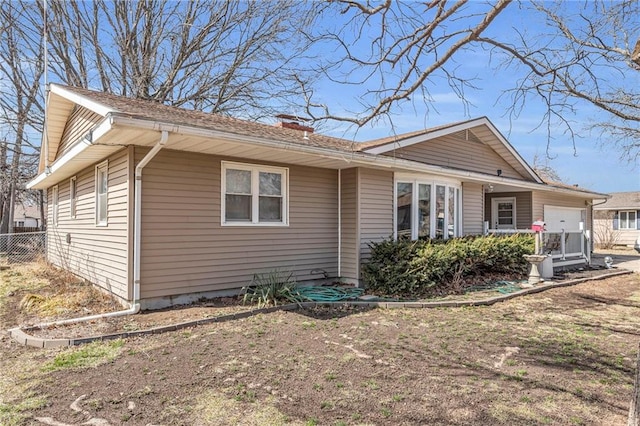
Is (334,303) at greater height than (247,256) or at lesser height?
lesser

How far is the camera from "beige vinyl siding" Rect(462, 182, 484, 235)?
38.5 ft

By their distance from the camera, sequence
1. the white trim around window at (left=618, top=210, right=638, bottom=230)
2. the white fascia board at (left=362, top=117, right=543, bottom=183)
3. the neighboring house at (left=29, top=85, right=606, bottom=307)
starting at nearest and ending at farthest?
the neighboring house at (left=29, top=85, right=606, bottom=307) → the white fascia board at (left=362, top=117, right=543, bottom=183) → the white trim around window at (left=618, top=210, right=638, bottom=230)

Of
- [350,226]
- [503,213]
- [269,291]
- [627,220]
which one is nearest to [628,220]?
[627,220]

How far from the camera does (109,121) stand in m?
5.29

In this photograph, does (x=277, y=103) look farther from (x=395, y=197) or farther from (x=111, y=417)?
(x=111, y=417)

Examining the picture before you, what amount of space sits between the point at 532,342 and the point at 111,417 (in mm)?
4777

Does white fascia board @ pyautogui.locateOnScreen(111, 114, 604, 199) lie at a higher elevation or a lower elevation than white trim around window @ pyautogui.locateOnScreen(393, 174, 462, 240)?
higher

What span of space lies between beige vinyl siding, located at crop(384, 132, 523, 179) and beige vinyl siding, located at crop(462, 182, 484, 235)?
0.75 metres

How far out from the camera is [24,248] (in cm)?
1545

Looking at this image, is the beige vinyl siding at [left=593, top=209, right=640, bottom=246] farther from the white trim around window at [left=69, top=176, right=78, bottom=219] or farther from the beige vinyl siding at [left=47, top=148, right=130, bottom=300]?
the white trim around window at [left=69, top=176, right=78, bottom=219]

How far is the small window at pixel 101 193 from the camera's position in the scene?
8.02 meters

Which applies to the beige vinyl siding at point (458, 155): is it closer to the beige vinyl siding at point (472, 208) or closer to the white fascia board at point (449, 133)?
the white fascia board at point (449, 133)

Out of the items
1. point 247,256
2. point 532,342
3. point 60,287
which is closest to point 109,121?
point 247,256

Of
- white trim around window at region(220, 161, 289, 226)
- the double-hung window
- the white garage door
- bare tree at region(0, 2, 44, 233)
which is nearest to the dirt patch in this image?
white trim around window at region(220, 161, 289, 226)
